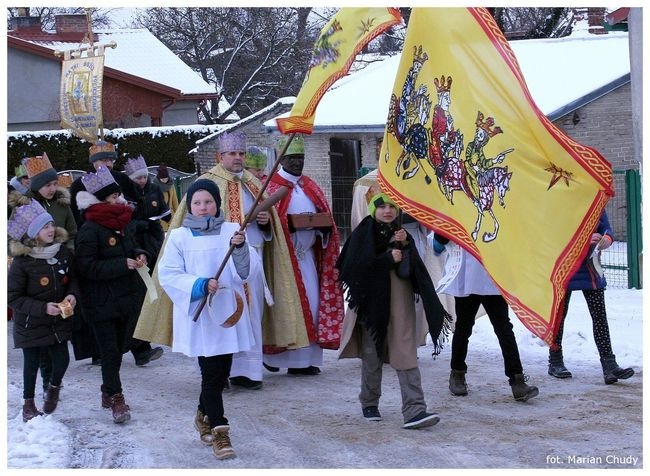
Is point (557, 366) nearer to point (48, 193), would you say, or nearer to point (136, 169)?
point (136, 169)

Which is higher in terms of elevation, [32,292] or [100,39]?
[100,39]

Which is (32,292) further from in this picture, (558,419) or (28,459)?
(558,419)

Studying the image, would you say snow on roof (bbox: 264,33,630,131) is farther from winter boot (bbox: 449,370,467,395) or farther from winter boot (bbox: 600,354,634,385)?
winter boot (bbox: 449,370,467,395)

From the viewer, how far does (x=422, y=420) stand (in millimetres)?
6445

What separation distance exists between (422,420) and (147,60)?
32249mm

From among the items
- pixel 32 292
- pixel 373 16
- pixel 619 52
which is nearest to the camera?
pixel 373 16

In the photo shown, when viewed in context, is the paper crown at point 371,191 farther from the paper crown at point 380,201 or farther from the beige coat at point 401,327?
the beige coat at point 401,327

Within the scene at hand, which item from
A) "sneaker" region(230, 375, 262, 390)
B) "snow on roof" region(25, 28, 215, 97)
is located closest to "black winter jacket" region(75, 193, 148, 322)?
"sneaker" region(230, 375, 262, 390)

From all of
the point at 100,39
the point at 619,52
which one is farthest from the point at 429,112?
the point at 100,39

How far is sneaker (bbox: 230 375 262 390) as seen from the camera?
7993 millimetres

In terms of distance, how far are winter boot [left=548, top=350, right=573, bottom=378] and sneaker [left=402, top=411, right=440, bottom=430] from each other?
A: 5.33 ft

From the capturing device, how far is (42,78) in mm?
33562

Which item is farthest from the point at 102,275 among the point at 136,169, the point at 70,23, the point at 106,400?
the point at 70,23

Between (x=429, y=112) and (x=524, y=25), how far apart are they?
97.6 feet
